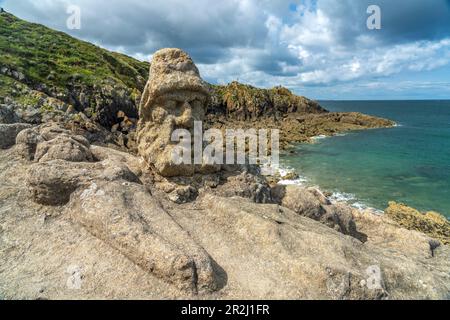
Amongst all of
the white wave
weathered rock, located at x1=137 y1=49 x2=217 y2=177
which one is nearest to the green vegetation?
weathered rock, located at x1=137 y1=49 x2=217 y2=177

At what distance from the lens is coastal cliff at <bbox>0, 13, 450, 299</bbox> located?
9.85 meters

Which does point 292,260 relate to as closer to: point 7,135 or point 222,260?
point 222,260

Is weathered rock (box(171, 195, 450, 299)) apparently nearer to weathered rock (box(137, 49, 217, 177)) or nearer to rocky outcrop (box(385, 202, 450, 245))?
weathered rock (box(137, 49, 217, 177))

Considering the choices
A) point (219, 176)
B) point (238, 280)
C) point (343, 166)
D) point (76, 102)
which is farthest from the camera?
point (343, 166)

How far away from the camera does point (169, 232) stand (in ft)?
36.6

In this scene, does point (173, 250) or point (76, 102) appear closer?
point (173, 250)

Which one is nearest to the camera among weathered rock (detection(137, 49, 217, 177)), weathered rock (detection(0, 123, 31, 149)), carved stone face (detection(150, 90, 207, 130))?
weathered rock (detection(137, 49, 217, 177))

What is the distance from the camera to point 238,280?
1039cm

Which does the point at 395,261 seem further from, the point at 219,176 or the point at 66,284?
the point at 66,284

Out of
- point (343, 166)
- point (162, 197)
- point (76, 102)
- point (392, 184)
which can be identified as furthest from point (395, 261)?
point (76, 102)

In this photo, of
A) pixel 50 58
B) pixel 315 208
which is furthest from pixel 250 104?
pixel 315 208

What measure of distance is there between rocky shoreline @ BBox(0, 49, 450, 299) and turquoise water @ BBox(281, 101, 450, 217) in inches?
899
